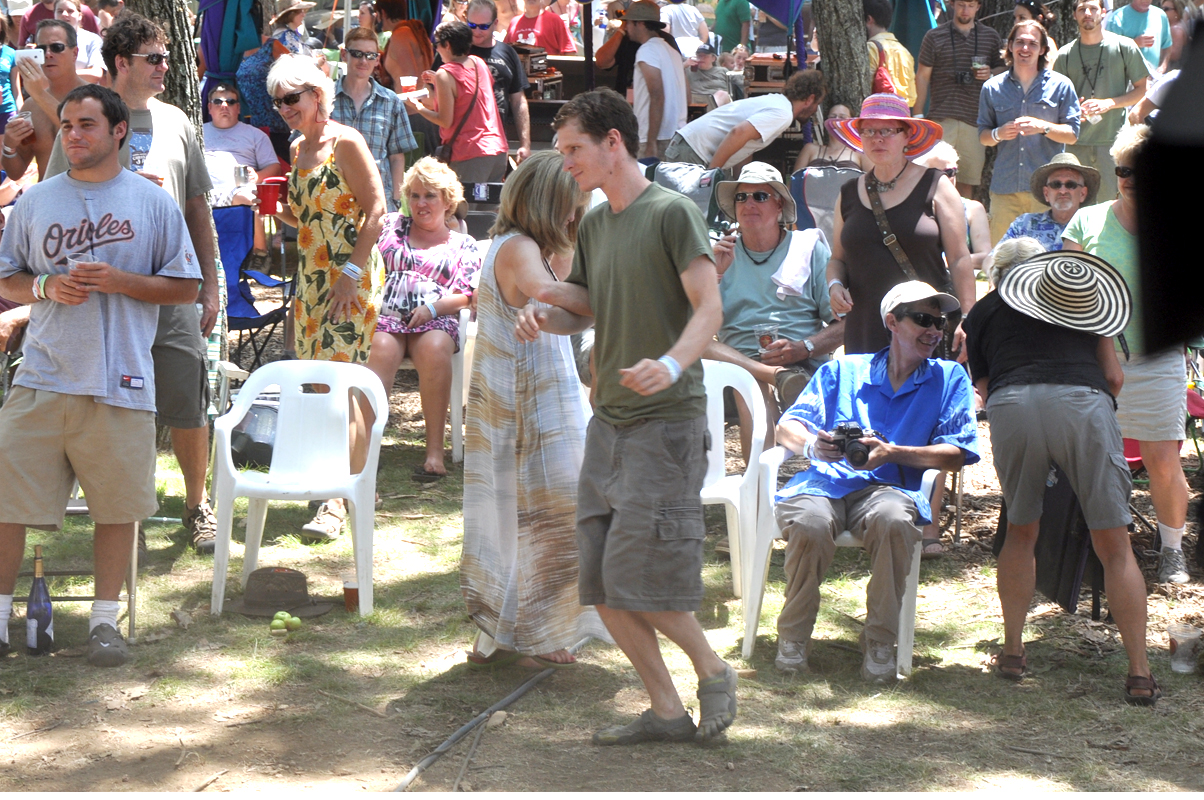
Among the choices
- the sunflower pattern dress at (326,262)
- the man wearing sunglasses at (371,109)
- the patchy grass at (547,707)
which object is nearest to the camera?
the patchy grass at (547,707)

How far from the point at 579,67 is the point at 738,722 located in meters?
9.61

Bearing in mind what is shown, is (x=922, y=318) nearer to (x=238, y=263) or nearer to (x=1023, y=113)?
(x=238, y=263)

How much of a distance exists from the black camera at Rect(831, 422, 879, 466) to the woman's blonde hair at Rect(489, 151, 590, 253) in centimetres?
113

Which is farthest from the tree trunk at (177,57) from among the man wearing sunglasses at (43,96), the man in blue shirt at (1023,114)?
the man in blue shirt at (1023,114)

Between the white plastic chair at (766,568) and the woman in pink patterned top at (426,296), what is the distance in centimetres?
248

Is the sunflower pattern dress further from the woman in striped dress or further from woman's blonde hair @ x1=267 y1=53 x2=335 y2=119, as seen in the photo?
the woman in striped dress

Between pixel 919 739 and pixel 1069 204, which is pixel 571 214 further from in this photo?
pixel 1069 204

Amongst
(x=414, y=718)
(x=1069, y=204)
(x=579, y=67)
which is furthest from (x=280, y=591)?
(x=579, y=67)

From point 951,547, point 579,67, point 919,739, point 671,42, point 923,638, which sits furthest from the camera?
point 579,67

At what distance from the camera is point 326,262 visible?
573cm

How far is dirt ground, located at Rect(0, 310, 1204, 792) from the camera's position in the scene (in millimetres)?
3475

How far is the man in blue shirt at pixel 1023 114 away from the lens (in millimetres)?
8727

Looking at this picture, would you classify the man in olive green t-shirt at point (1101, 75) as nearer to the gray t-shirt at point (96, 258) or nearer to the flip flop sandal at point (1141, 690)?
the flip flop sandal at point (1141, 690)

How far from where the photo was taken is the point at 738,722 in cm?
387
